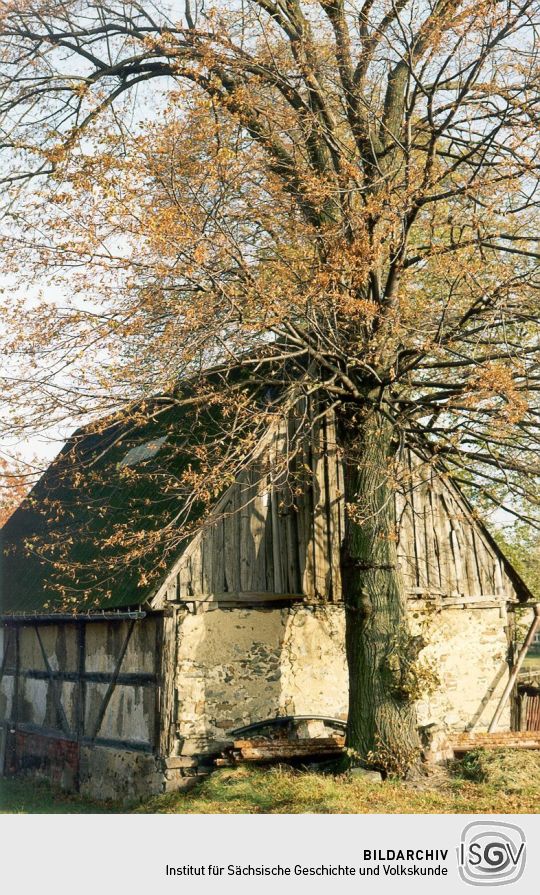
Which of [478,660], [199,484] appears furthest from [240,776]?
[478,660]

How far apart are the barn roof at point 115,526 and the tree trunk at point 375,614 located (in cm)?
226

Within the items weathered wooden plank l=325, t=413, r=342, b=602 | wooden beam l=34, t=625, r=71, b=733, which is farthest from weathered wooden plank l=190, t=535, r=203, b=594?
wooden beam l=34, t=625, r=71, b=733

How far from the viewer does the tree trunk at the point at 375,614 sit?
42.6 ft

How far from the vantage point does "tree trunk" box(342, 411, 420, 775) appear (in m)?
13.0

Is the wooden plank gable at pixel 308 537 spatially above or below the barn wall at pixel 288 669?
above

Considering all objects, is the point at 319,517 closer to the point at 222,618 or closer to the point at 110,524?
the point at 222,618

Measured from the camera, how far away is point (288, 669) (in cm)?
1534

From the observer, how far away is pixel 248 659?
15000 millimetres

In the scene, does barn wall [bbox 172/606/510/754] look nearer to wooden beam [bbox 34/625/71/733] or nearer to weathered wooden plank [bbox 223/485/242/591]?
weathered wooden plank [bbox 223/485/242/591]

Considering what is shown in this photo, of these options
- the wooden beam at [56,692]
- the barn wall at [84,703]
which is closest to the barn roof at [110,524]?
the barn wall at [84,703]

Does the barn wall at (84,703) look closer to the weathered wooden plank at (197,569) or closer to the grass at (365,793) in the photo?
the weathered wooden plank at (197,569)

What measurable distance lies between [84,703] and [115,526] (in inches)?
195

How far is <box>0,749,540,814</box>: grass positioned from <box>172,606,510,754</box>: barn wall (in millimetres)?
1227

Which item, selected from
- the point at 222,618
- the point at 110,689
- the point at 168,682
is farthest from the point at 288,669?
the point at 110,689
